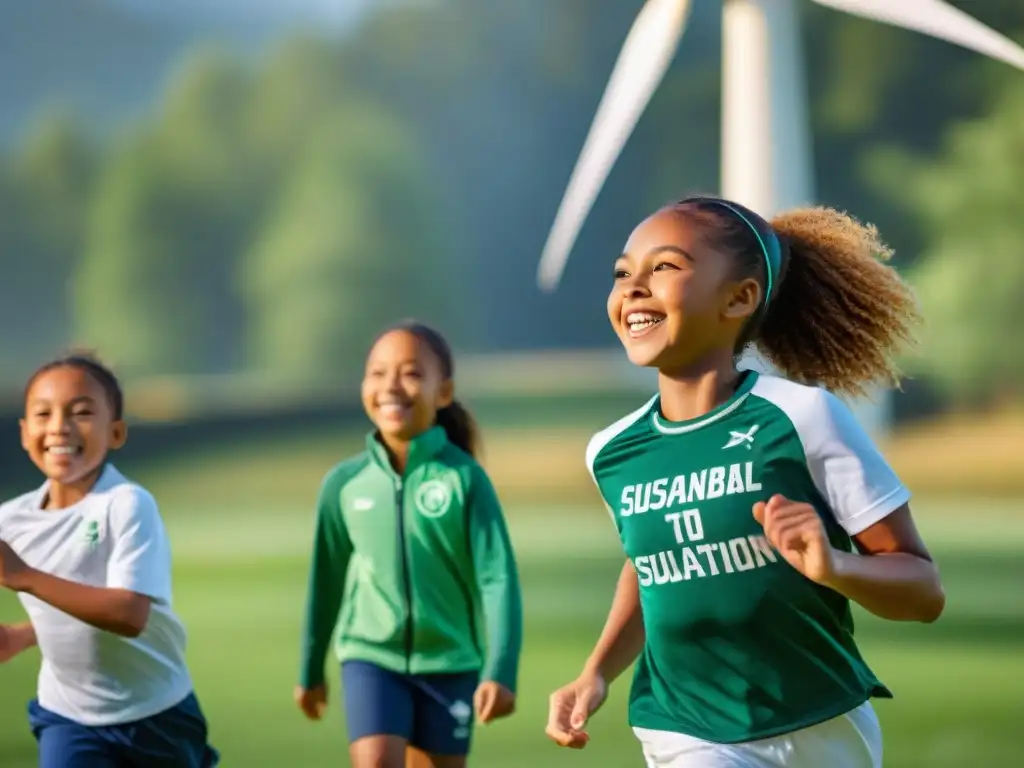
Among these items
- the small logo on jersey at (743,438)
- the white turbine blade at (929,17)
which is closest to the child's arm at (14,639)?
the small logo on jersey at (743,438)

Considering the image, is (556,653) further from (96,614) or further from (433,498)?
(96,614)

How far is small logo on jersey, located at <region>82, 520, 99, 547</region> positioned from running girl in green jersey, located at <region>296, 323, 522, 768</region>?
0.76 metres

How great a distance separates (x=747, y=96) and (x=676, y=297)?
10231 mm

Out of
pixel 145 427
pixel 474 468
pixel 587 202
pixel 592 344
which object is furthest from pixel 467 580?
pixel 592 344

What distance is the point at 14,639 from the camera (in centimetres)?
416

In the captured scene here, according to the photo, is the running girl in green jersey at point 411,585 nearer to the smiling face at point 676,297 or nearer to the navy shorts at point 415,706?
the navy shorts at point 415,706

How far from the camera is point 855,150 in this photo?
31953 millimetres

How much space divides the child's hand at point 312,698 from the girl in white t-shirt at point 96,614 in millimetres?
470

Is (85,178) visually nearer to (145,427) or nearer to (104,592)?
(145,427)

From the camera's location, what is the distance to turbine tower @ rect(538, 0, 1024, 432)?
11086 millimetres

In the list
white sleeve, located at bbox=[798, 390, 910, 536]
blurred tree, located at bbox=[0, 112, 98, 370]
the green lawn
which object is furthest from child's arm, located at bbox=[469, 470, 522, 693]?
blurred tree, located at bbox=[0, 112, 98, 370]

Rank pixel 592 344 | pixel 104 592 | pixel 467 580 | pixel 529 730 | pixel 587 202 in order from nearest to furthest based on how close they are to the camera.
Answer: pixel 104 592
pixel 467 580
pixel 529 730
pixel 587 202
pixel 592 344

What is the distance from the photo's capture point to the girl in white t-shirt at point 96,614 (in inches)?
157

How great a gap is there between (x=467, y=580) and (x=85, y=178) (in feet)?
97.4
